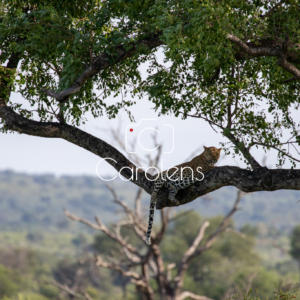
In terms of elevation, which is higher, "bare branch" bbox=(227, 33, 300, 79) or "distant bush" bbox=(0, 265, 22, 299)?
"bare branch" bbox=(227, 33, 300, 79)

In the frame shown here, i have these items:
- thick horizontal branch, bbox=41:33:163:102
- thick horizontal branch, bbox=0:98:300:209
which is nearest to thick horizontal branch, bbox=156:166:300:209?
thick horizontal branch, bbox=0:98:300:209

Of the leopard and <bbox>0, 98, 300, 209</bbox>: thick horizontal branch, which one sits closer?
<bbox>0, 98, 300, 209</bbox>: thick horizontal branch

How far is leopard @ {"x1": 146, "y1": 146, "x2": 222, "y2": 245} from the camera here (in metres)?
7.05

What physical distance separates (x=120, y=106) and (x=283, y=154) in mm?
3084

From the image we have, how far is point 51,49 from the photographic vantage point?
322 inches

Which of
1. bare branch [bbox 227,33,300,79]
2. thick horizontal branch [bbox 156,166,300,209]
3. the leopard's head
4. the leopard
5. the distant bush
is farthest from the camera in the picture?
the distant bush

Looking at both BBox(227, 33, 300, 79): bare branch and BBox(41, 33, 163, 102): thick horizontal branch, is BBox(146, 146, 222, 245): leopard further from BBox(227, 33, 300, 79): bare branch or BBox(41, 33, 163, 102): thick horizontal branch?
BBox(41, 33, 163, 102): thick horizontal branch

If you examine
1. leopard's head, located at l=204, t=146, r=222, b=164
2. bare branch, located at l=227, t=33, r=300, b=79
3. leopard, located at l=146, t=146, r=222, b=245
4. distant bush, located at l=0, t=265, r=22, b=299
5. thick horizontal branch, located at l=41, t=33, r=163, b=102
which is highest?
bare branch, located at l=227, t=33, r=300, b=79

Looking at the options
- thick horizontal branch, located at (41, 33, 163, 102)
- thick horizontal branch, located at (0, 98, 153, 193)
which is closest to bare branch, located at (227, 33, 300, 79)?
thick horizontal branch, located at (41, 33, 163, 102)

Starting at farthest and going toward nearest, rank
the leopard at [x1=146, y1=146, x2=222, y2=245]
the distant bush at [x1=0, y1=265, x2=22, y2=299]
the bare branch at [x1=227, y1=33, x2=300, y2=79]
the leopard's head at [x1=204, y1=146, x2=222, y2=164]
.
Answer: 1. the distant bush at [x1=0, y1=265, x2=22, y2=299]
2. the leopard's head at [x1=204, y1=146, x2=222, y2=164]
3. the leopard at [x1=146, y1=146, x2=222, y2=245]
4. the bare branch at [x1=227, y1=33, x2=300, y2=79]

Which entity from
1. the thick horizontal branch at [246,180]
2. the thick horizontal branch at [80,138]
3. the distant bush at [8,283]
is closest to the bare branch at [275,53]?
the thick horizontal branch at [246,180]

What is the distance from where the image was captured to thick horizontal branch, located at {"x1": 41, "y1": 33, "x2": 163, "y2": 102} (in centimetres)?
755

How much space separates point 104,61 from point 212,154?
244cm

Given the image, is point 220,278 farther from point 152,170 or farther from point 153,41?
point 153,41
